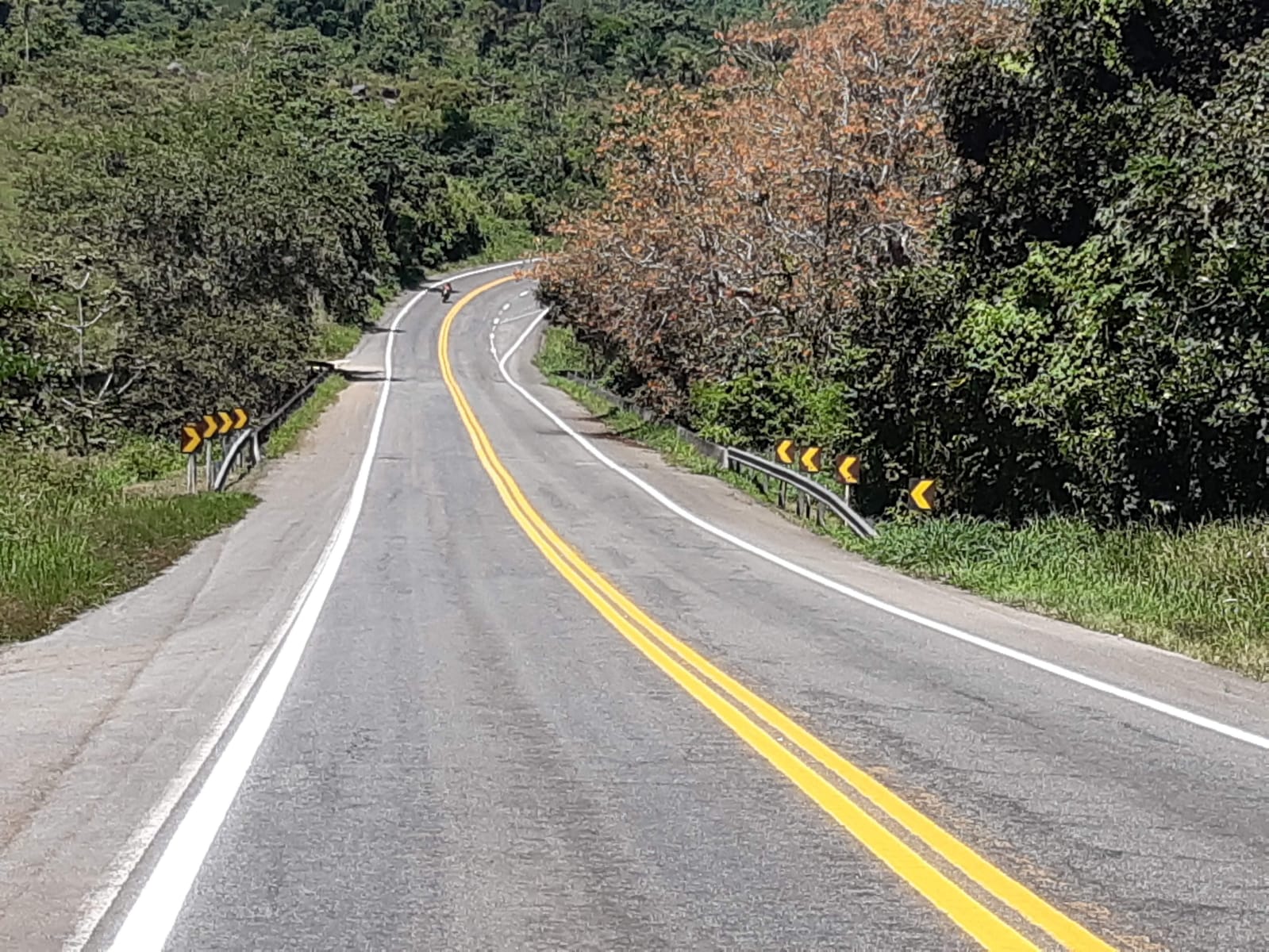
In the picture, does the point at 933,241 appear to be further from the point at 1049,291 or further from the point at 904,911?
the point at 904,911

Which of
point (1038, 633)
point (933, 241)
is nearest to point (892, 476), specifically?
point (933, 241)

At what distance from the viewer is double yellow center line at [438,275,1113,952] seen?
16.1 ft

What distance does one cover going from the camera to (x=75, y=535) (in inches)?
639

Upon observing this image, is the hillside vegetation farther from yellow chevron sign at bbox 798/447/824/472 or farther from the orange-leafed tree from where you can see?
the orange-leafed tree

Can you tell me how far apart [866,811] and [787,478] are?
58.7 ft

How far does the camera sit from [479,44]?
167 m

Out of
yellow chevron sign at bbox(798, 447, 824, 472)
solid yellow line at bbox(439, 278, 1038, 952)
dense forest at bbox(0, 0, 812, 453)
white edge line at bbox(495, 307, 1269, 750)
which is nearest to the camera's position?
solid yellow line at bbox(439, 278, 1038, 952)

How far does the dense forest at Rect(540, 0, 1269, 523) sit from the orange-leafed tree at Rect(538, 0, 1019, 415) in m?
0.07

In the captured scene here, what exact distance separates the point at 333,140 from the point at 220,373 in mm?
38682

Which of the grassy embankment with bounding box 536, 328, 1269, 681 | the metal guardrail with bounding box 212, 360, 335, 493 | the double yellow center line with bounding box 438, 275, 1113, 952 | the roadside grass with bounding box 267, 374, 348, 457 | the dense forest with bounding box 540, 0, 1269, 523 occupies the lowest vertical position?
the roadside grass with bounding box 267, 374, 348, 457

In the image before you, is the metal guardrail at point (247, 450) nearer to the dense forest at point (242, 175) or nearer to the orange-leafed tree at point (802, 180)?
the dense forest at point (242, 175)

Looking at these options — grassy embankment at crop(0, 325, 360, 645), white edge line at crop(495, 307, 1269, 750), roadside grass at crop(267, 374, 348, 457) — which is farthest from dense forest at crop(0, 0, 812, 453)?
white edge line at crop(495, 307, 1269, 750)

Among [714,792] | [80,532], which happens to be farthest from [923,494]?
[714,792]

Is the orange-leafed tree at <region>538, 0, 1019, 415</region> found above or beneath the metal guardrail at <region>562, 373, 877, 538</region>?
above
